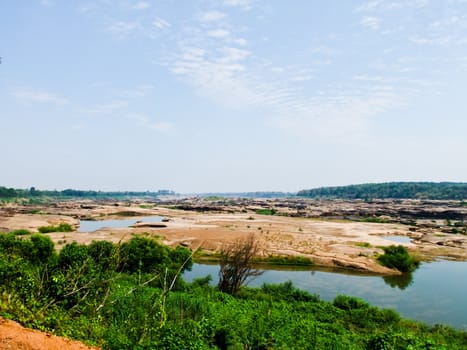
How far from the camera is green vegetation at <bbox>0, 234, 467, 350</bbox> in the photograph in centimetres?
1268

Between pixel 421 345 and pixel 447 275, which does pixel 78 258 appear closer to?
pixel 421 345

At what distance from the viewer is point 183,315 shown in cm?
1772

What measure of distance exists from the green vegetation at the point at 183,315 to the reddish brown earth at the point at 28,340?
748 millimetres

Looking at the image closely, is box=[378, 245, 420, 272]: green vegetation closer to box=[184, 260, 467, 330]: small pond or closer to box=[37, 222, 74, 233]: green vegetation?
box=[184, 260, 467, 330]: small pond

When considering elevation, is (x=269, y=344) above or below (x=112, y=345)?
below

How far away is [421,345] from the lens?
629 inches

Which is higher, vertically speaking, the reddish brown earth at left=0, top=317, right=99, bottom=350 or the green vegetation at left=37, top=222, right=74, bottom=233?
the reddish brown earth at left=0, top=317, right=99, bottom=350

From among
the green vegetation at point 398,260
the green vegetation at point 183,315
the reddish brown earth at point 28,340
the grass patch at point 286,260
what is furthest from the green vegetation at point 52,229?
the reddish brown earth at point 28,340

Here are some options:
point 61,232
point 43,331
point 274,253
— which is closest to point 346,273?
point 274,253

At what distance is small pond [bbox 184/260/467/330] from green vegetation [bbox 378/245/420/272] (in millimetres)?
944

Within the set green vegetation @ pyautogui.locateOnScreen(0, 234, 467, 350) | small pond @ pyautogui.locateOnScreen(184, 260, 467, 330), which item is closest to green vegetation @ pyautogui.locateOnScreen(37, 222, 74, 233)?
small pond @ pyautogui.locateOnScreen(184, 260, 467, 330)

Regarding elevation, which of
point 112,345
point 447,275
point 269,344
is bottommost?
point 447,275

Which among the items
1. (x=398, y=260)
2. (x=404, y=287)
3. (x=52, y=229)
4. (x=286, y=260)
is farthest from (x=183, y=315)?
(x=52, y=229)

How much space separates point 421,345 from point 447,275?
30.0 m
